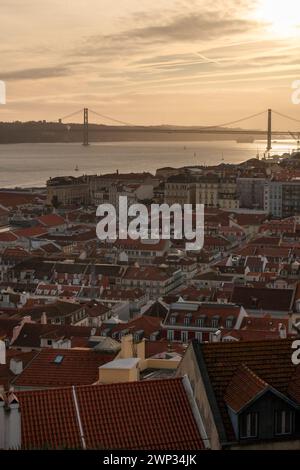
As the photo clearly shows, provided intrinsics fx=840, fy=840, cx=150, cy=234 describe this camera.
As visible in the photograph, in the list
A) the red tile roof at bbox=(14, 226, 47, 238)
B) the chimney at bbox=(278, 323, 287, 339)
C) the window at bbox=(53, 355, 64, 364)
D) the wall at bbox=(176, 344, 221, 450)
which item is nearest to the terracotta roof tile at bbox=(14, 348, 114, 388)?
the window at bbox=(53, 355, 64, 364)

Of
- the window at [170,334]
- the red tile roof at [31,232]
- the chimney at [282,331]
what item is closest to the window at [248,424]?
the chimney at [282,331]

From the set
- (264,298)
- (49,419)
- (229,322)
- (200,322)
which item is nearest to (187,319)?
(200,322)

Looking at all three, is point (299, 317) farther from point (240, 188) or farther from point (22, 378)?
point (240, 188)

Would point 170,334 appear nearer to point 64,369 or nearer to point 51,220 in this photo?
point 64,369

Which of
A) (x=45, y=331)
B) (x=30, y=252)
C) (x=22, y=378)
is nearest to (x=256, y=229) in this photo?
(x=30, y=252)

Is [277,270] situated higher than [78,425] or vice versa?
[78,425]

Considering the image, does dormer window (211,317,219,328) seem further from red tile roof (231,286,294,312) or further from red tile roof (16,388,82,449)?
red tile roof (16,388,82,449)

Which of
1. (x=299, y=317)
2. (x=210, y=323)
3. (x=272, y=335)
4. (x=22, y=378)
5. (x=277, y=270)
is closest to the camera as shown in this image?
(x=22, y=378)
